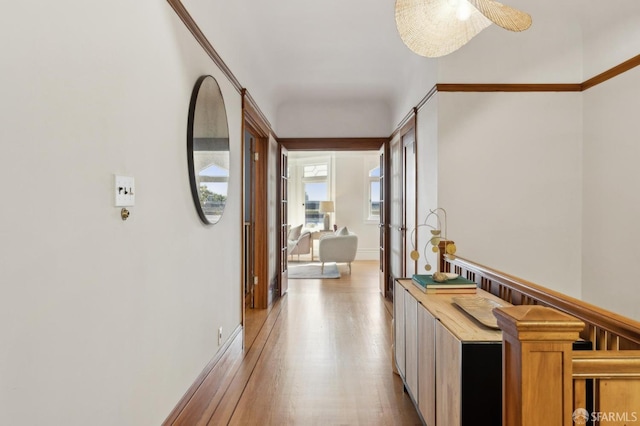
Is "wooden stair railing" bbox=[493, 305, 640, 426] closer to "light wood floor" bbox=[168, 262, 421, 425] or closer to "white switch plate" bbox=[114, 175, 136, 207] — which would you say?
"white switch plate" bbox=[114, 175, 136, 207]

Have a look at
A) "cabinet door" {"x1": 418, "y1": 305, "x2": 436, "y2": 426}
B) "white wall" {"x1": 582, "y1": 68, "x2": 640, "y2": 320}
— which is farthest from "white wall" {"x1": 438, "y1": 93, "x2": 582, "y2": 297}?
"cabinet door" {"x1": 418, "y1": 305, "x2": 436, "y2": 426}

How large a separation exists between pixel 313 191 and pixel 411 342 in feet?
25.1

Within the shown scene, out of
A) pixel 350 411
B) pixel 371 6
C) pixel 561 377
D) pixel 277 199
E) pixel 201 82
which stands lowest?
pixel 350 411

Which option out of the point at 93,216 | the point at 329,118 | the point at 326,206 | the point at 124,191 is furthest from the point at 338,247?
the point at 93,216

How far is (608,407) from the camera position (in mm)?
824

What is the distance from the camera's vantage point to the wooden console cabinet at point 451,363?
134cm

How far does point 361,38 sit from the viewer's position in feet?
11.0

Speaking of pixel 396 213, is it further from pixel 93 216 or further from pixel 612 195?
pixel 93 216

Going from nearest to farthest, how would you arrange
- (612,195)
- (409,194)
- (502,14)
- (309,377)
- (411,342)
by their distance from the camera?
(502,14) < (411,342) < (309,377) < (612,195) < (409,194)

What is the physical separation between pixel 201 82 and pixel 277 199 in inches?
125

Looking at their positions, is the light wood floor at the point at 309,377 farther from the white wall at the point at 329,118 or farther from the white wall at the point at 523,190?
the white wall at the point at 329,118

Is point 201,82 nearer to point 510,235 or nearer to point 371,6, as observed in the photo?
point 371,6

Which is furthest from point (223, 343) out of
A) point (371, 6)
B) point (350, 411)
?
point (371, 6)

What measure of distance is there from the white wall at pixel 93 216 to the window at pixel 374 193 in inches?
288
